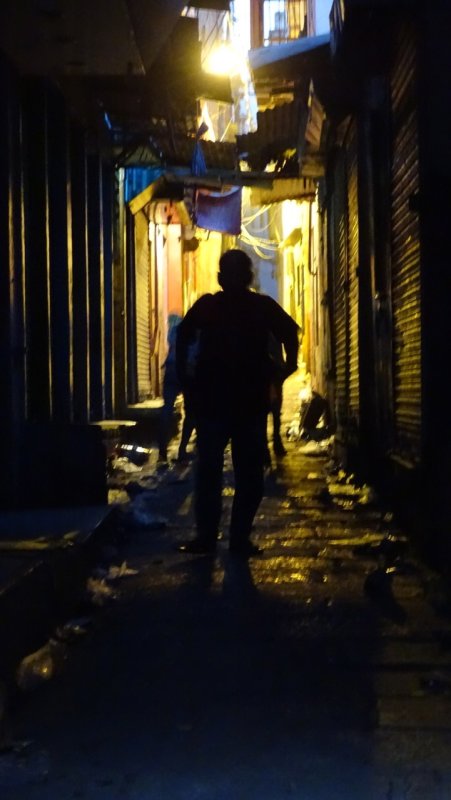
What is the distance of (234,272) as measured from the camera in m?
5.51

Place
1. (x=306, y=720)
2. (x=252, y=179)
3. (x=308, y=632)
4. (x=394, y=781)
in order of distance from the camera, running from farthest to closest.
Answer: (x=252, y=179), (x=308, y=632), (x=306, y=720), (x=394, y=781)

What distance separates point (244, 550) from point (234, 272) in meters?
1.69

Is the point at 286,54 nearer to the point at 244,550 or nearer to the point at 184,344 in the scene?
the point at 184,344

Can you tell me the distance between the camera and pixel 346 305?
32.0 ft

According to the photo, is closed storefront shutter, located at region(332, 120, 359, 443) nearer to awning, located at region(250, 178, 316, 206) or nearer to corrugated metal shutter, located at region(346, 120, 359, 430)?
corrugated metal shutter, located at region(346, 120, 359, 430)

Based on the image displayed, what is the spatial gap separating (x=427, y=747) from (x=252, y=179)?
11604 millimetres

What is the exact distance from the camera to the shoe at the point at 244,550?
17.9ft

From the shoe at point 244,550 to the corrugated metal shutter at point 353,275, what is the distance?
342cm

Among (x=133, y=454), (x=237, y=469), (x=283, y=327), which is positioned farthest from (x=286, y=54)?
(x=237, y=469)

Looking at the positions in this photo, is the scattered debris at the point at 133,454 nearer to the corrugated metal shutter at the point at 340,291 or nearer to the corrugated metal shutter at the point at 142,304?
the corrugated metal shutter at the point at 340,291

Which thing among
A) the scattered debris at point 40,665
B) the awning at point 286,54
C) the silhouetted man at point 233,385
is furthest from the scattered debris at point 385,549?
the awning at point 286,54

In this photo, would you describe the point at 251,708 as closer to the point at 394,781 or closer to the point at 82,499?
the point at 394,781

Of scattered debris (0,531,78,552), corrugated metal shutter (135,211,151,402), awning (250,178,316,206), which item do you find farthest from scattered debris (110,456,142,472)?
awning (250,178,316,206)

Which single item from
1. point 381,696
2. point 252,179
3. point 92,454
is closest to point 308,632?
point 381,696
